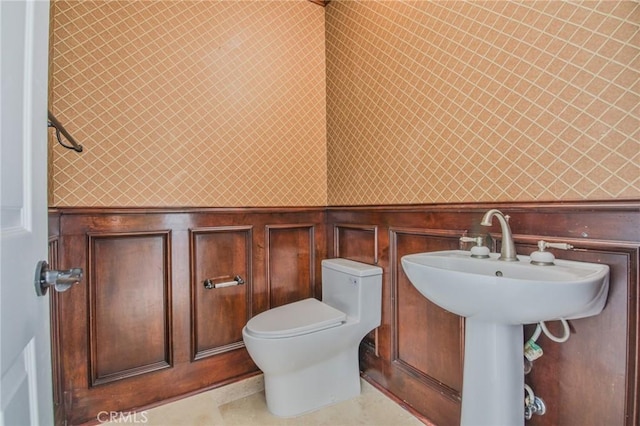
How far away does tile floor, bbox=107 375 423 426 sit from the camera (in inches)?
61.4

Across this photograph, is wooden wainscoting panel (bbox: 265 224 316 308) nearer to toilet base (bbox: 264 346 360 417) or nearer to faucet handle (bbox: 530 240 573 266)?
toilet base (bbox: 264 346 360 417)

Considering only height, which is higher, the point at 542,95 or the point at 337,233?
the point at 542,95

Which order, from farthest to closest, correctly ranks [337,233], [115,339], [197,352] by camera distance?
[337,233] → [197,352] → [115,339]

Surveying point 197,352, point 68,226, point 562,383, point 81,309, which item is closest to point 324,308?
point 197,352

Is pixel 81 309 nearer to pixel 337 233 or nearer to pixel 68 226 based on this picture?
pixel 68 226

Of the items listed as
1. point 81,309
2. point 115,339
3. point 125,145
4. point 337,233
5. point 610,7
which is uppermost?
point 610,7

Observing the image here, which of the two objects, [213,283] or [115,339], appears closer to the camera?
[115,339]

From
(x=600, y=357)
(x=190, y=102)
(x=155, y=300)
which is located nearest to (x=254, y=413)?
(x=155, y=300)

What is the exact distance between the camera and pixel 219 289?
181 cm

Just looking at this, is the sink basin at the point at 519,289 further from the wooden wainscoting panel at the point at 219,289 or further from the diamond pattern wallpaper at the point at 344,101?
the wooden wainscoting panel at the point at 219,289

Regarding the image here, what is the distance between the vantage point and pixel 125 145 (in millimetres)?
1572

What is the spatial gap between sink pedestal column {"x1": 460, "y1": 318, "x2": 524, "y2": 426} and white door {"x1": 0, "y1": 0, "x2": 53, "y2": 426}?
110 cm

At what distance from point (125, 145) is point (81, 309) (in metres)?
0.80

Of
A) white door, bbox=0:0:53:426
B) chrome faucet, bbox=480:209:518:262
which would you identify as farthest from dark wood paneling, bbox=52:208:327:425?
chrome faucet, bbox=480:209:518:262
